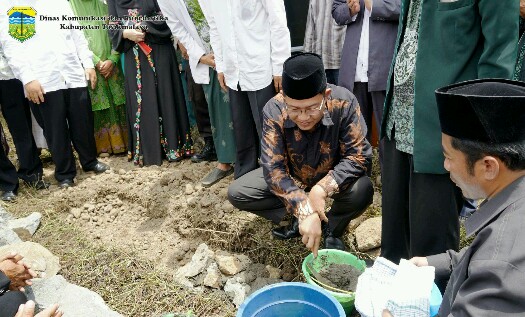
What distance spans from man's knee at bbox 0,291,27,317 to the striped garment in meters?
2.72

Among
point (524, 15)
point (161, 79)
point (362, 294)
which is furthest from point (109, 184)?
point (524, 15)

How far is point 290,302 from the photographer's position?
218 cm

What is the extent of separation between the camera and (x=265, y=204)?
305 centimetres

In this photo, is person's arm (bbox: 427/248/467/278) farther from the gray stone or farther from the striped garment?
the striped garment

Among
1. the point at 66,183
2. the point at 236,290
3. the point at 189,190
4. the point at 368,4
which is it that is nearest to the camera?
the point at 236,290

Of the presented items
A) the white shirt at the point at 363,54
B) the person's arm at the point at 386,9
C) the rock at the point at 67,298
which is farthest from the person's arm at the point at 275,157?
the rock at the point at 67,298

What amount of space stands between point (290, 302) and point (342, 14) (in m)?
2.18

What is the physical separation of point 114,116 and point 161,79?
2.61 ft

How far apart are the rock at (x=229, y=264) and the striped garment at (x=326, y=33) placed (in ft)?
5.89

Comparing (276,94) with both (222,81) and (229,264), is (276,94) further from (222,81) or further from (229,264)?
(229,264)

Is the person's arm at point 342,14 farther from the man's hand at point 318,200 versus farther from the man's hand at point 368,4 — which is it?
A: the man's hand at point 318,200

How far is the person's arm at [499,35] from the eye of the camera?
1.84m

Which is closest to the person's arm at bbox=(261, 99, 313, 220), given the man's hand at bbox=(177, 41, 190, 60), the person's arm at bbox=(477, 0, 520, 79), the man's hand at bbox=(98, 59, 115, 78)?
the person's arm at bbox=(477, 0, 520, 79)

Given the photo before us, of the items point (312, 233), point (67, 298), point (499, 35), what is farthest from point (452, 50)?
point (67, 298)
